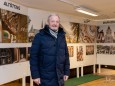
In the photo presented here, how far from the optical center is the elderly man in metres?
2.40

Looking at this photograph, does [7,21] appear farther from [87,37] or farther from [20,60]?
[87,37]

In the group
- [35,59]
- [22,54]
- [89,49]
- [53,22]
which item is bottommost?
[89,49]

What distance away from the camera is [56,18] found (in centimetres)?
240

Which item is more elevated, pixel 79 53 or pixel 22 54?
pixel 22 54

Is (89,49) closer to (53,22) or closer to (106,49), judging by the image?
(106,49)

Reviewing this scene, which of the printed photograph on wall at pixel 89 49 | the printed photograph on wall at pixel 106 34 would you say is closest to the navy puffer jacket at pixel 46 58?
the printed photograph on wall at pixel 89 49

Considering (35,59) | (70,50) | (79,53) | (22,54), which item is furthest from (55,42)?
(79,53)

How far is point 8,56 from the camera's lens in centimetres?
456

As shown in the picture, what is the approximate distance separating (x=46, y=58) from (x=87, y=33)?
19.5 feet

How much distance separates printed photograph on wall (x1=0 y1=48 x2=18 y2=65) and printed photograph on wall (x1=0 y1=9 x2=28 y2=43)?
21 centimetres

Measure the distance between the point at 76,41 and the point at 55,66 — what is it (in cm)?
512

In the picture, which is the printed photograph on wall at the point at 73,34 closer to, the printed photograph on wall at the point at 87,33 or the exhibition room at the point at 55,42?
the exhibition room at the point at 55,42

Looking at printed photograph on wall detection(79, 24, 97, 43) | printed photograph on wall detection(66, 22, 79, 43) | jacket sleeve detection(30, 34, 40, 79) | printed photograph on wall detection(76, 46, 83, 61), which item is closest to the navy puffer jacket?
jacket sleeve detection(30, 34, 40, 79)

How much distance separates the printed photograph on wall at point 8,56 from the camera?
434 cm
